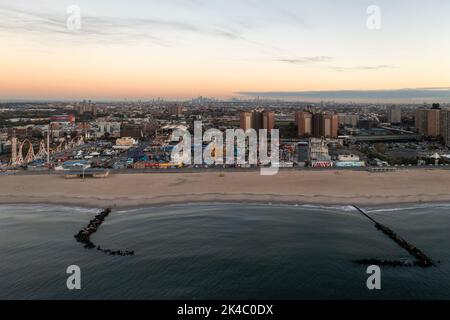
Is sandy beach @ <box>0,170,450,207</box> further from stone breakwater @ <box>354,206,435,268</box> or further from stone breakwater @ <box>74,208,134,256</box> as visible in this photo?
stone breakwater @ <box>354,206,435,268</box>

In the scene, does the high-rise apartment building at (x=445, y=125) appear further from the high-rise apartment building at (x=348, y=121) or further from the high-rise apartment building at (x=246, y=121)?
the high-rise apartment building at (x=348, y=121)

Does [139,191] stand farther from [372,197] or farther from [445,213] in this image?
[445,213]

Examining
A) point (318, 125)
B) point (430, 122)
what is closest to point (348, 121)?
point (430, 122)

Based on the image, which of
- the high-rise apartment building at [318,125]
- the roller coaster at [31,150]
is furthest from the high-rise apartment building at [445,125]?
the roller coaster at [31,150]

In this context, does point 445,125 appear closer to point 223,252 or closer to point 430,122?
point 430,122

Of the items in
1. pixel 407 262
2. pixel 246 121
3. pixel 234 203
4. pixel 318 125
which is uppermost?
pixel 246 121

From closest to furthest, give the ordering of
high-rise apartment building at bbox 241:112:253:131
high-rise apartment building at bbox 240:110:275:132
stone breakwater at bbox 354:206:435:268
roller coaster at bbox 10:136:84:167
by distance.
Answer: stone breakwater at bbox 354:206:435:268, roller coaster at bbox 10:136:84:167, high-rise apartment building at bbox 241:112:253:131, high-rise apartment building at bbox 240:110:275:132

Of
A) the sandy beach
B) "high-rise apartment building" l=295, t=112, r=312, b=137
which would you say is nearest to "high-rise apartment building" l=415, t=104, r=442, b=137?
"high-rise apartment building" l=295, t=112, r=312, b=137
